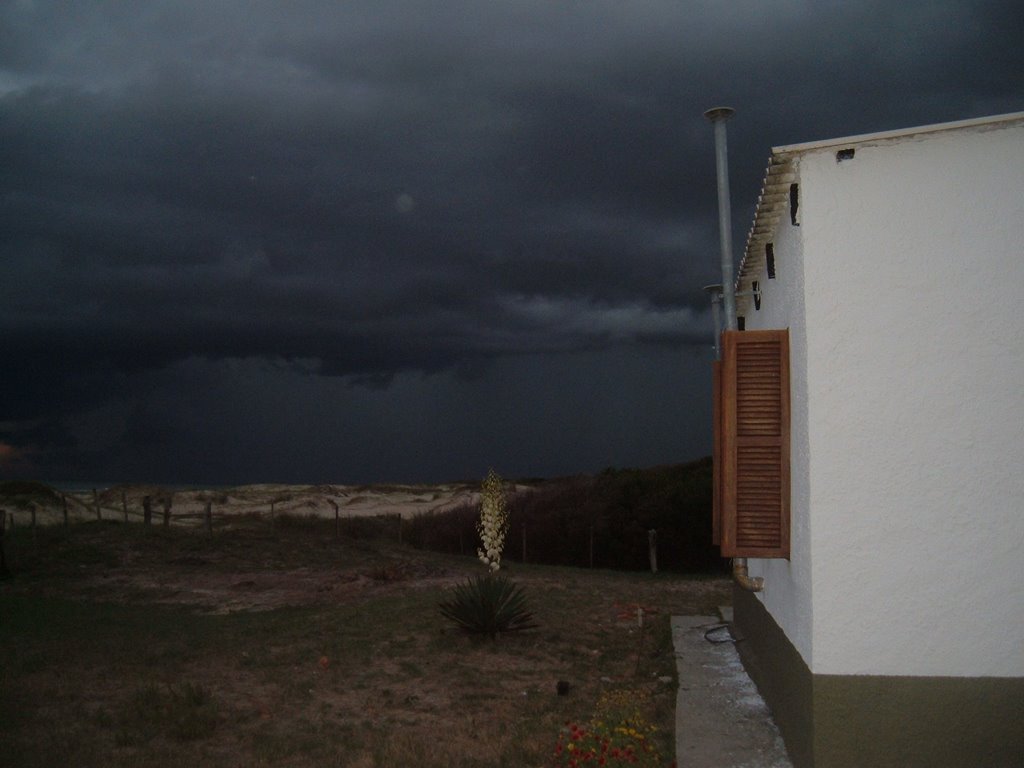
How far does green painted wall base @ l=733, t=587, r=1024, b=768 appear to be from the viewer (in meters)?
5.14

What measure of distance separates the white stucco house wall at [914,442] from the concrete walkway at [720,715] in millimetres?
1019

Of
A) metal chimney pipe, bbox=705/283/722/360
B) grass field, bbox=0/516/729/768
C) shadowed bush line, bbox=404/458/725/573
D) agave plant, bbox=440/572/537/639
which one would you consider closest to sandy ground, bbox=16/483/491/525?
shadowed bush line, bbox=404/458/725/573

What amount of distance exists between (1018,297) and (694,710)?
14.8 ft

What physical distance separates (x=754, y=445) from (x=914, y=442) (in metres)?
1.29

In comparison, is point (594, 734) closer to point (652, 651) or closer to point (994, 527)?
point (994, 527)

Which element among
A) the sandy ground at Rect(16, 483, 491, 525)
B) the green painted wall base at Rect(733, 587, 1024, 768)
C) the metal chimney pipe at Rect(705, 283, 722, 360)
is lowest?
the sandy ground at Rect(16, 483, 491, 525)

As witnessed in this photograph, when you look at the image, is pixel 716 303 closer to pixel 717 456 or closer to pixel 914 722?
pixel 717 456

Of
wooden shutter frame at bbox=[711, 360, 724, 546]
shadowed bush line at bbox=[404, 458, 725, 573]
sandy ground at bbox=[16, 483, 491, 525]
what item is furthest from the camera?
sandy ground at bbox=[16, 483, 491, 525]

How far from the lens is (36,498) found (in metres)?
32.4

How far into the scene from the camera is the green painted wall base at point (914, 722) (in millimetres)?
5145

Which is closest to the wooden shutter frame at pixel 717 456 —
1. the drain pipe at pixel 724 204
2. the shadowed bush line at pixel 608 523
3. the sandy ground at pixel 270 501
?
the drain pipe at pixel 724 204

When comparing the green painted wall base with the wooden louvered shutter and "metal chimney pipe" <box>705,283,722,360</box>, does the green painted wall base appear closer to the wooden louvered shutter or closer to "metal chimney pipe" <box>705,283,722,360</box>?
the wooden louvered shutter

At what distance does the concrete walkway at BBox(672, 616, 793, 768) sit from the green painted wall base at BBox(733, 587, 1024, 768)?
3.23 feet

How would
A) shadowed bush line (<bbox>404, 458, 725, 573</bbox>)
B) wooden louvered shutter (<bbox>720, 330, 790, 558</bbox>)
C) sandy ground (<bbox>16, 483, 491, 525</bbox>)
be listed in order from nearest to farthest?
wooden louvered shutter (<bbox>720, 330, 790, 558</bbox>), shadowed bush line (<bbox>404, 458, 725, 573</bbox>), sandy ground (<bbox>16, 483, 491, 525</bbox>)
